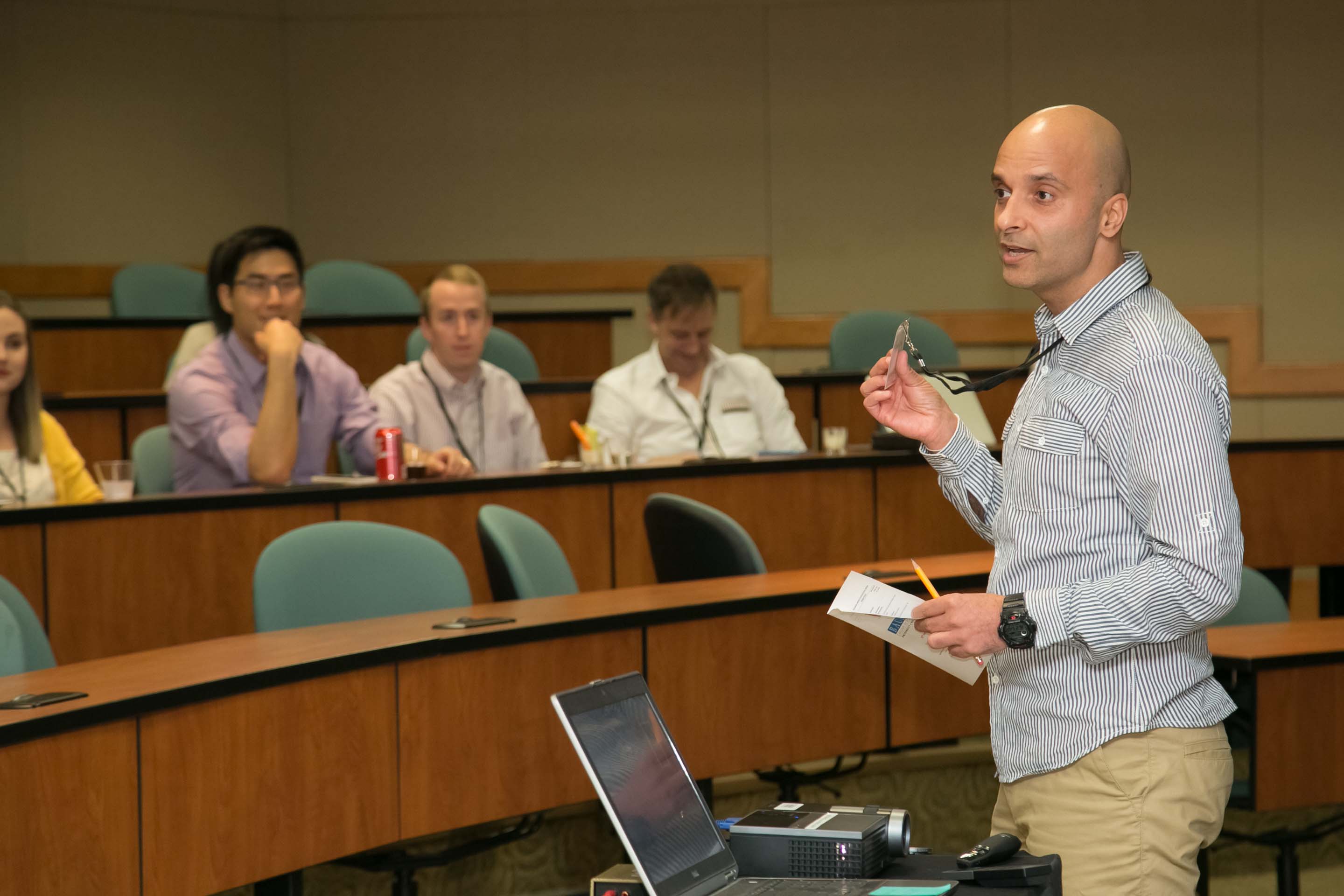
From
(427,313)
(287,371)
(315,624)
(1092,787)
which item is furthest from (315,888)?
(427,313)

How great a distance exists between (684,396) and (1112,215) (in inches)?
122

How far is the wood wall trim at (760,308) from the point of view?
675cm

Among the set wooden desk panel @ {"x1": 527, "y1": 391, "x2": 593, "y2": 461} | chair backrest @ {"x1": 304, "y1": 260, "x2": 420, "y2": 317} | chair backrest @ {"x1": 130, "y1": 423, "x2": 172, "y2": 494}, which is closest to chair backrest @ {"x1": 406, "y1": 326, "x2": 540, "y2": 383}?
wooden desk panel @ {"x1": 527, "y1": 391, "x2": 593, "y2": 461}

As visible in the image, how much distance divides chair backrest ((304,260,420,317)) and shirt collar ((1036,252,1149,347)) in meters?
4.80

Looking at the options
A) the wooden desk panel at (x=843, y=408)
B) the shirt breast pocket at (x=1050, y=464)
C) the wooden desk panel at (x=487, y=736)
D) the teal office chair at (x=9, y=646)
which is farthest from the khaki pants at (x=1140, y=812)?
the wooden desk panel at (x=843, y=408)

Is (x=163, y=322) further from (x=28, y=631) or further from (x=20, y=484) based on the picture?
(x=28, y=631)

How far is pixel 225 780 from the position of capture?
1855 mm

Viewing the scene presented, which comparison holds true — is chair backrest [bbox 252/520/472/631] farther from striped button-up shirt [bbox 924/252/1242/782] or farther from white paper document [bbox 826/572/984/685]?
striped button-up shirt [bbox 924/252/1242/782]

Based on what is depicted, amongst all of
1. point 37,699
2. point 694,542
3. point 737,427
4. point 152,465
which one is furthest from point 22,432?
point 737,427

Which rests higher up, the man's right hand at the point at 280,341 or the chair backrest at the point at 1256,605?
the man's right hand at the point at 280,341

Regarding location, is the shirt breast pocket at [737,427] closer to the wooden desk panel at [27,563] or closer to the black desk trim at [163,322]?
the black desk trim at [163,322]

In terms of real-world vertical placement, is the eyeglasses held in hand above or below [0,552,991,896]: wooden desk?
above

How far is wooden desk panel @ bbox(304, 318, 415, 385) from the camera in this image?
569 cm

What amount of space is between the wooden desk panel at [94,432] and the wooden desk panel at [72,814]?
3063 millimetres
